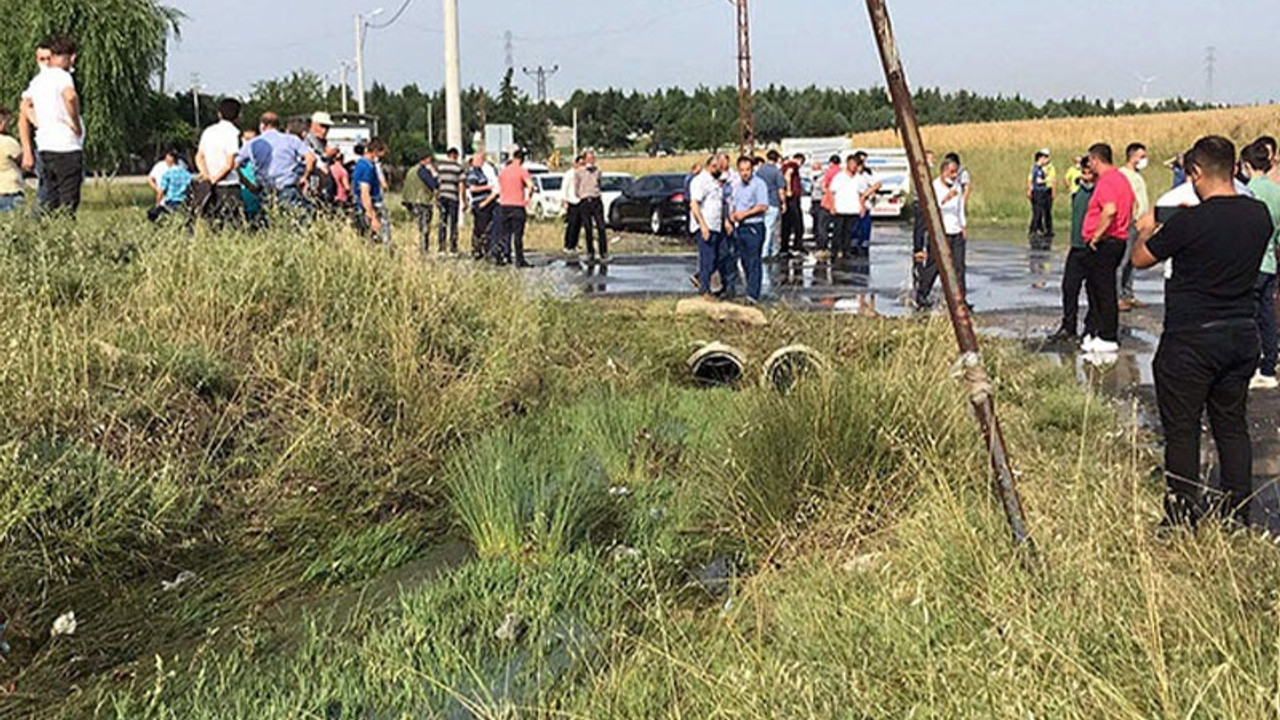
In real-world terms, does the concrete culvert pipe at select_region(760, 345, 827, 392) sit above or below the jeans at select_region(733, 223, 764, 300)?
below

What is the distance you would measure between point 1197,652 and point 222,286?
5.91 meters

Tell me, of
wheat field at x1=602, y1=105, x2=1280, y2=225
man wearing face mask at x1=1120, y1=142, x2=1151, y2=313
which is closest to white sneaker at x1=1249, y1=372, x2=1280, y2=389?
man wearing face mask at x1=1120, y1=142, x2=1151, y2=313

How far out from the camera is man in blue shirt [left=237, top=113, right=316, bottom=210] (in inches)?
451

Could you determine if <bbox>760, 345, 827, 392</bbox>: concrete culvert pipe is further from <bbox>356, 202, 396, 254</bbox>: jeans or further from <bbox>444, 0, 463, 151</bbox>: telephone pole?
<bbox>444, 0, 463, 151</bbox>: telephone pole

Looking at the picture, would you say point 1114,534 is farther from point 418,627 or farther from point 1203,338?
point 418,627

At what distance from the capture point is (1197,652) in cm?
306

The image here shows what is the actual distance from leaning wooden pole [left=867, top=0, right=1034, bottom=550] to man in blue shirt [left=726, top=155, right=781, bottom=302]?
926 cm


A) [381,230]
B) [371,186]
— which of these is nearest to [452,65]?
[371,186]

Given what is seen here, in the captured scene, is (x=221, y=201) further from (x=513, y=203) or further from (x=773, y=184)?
(x=773, y=184)

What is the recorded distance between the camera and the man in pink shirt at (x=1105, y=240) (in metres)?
9.68

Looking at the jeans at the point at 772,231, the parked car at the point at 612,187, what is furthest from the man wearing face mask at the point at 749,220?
the parked car at the point at 612,187

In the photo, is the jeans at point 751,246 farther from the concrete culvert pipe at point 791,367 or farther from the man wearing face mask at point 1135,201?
the concrete culvert pipe at point 791,367

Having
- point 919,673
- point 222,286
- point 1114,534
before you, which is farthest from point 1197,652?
point 222,286

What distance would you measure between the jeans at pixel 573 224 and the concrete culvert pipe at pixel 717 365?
1103 cm
